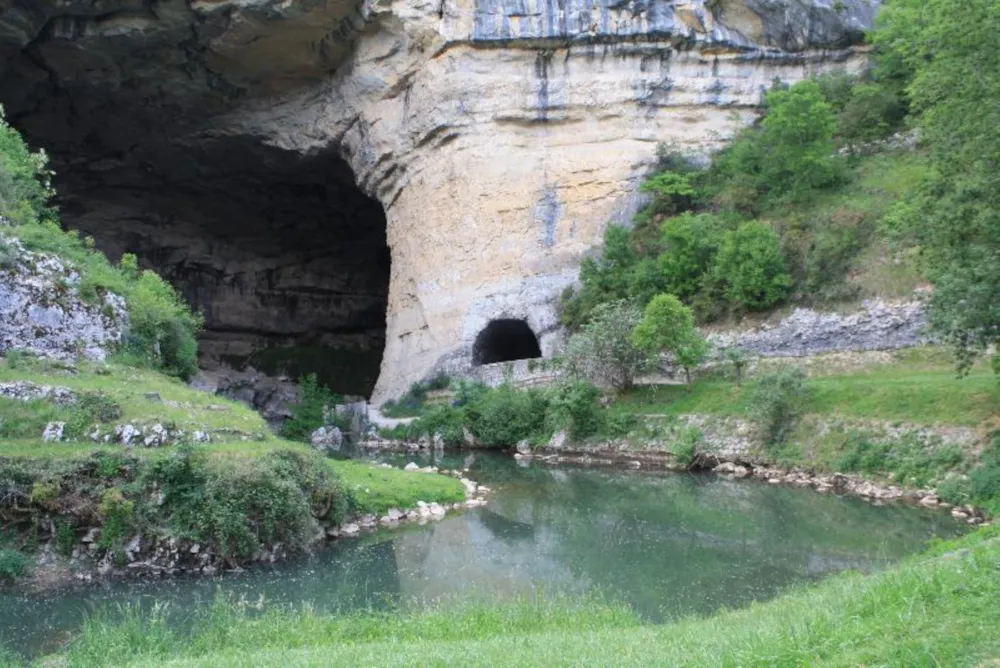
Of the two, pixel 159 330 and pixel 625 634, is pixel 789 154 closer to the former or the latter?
pixel 159 330

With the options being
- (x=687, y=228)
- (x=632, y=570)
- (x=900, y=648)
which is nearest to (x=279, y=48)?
(x=687, y=228)

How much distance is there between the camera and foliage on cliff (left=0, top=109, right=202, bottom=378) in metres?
20.0

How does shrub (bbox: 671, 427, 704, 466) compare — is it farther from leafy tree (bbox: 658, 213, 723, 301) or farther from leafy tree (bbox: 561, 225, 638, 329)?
leafy tree (bbox: 561, 225, 638, 329)

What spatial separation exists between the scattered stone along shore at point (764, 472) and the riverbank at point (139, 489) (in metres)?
11.0

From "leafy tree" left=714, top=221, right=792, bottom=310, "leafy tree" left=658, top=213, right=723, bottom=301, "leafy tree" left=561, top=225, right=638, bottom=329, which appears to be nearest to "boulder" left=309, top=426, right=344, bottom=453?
"leafy tree" left=561, top=225, right=638, bottom=329

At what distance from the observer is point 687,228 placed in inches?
1246

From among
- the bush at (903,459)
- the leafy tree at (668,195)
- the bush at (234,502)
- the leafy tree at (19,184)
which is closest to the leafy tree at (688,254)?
the leafy tree at (668,195)

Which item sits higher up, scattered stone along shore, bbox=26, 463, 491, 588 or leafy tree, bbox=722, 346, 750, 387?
leafy tree, bbox=722, 346, 750, 387

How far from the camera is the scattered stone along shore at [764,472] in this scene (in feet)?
57.0

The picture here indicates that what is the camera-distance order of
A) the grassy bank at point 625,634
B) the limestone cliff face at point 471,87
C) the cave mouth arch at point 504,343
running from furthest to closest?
1. the limestone cliff face at point 471,87
2. the cave mouth arch at point 504,343
3. the grassy bank at point 625,634

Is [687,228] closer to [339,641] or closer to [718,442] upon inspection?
[718,442]

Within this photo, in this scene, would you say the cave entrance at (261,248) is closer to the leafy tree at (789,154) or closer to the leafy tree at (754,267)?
the leafy tree at (789,154)

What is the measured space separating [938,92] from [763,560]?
995 cm

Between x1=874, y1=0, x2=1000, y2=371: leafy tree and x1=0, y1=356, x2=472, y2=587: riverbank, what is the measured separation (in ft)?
40.8
